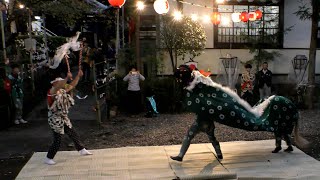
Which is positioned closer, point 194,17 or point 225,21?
point 194,17

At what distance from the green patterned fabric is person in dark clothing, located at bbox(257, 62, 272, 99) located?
5924 millimetres

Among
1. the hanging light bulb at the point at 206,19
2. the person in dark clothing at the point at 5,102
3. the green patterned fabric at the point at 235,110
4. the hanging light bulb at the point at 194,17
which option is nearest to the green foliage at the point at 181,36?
the hanging light bulb at the point at 194,17

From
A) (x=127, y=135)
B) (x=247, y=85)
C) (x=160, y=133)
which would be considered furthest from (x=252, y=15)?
(x=127, y=135)

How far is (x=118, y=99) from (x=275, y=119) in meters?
6.51

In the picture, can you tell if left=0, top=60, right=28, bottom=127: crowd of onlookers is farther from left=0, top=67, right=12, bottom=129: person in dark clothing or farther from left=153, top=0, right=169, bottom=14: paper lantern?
left=153, top=0, right=169, bottom=14: paper lantern

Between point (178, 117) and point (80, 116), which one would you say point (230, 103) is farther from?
point (80, 116)

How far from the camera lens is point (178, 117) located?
1168cm

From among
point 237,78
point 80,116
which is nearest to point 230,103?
point 80,116

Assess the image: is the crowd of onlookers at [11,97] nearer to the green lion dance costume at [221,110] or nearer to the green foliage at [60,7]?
the green foliage at [60,7]

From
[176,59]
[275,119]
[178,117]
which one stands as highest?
[176,59]

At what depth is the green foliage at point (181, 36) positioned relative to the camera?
12.8 meters

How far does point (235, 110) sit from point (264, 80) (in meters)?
6.62

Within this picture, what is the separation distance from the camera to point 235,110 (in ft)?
22.6

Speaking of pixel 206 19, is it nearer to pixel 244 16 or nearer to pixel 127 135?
pixel 244 16
